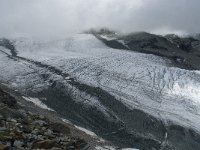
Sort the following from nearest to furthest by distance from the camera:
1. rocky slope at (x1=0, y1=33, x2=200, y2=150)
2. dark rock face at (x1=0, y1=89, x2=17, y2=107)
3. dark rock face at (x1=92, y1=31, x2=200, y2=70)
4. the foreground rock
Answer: the foreground rock → dark rock face at (x1=0, y1=89, x2=17, y2=107) → rocky slope at (x1=0, y1=33, x2=200, y2=150) → dark rock face at (x1=92, y1=31, x2=200, y2=70)

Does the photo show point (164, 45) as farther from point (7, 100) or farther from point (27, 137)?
point (27, 137)

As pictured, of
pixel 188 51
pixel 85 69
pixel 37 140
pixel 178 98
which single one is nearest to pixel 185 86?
pixel 178 98

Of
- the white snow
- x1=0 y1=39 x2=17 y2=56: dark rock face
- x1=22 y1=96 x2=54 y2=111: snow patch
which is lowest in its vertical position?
x1=22 y1=96 x2=54 y2=111: snow patch

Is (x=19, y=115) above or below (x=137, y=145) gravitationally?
above

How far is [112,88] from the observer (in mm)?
41281

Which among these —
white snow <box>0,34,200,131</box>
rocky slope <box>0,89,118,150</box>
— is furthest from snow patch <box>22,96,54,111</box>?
rocky slope <box>0,89,118,150</box>

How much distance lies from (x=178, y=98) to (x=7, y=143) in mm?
26827

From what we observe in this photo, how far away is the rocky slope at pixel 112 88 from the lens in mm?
33750

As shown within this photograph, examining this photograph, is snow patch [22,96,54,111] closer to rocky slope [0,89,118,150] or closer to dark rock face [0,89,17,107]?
dark rock face [0,89,17,107]

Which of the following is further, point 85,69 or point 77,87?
point 85,69

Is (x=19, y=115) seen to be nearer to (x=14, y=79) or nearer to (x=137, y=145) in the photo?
(x=137, y=145)

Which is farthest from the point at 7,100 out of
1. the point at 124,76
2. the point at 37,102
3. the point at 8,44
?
the point at 8,44

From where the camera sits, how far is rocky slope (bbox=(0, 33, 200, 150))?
111 feet

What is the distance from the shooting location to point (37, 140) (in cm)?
1844
